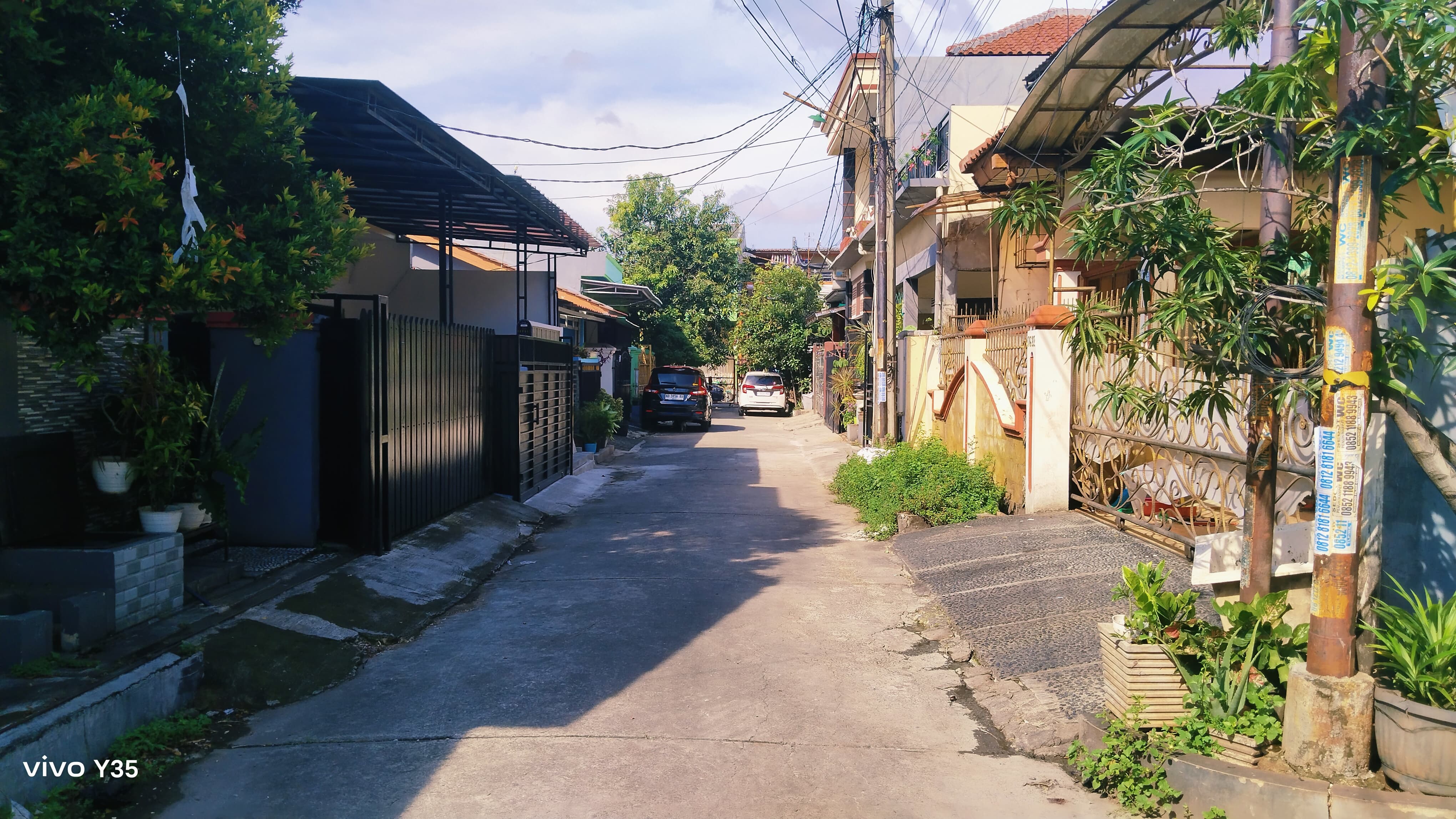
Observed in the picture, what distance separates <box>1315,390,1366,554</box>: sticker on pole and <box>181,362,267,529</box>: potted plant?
20.6 feet

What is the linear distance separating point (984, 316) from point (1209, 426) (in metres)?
10.1

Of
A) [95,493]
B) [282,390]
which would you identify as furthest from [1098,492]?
[95,493]

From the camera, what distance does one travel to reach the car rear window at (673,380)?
27875mm

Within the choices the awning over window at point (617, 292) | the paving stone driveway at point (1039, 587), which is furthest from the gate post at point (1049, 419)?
the awning over window at point (617, 292)

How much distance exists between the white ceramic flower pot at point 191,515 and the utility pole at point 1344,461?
254 inches

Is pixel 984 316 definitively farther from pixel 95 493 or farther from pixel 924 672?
pixel 95 493

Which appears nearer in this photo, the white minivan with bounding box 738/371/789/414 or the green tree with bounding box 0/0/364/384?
the green tree with bounding box 0/0/364/384

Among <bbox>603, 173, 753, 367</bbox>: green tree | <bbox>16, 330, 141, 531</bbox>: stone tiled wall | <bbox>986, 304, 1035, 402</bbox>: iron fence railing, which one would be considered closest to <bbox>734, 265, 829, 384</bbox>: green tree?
<bbox>603, 173, 753, 367</bbox>: green tree

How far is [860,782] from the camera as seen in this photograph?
4383mm

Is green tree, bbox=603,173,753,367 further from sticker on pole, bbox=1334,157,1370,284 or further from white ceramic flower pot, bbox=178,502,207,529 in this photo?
sticker on pole, bbox=1334,157,1370,284

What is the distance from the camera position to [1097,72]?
31.8 feet

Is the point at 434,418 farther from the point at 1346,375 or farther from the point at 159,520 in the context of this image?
the point at 1346,375

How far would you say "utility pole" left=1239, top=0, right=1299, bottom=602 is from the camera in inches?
169

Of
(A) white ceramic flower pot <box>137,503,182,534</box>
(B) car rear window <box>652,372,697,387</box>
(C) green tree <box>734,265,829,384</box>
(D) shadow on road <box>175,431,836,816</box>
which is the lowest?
(D) shadow on road <box>175,431,836,816</box>
